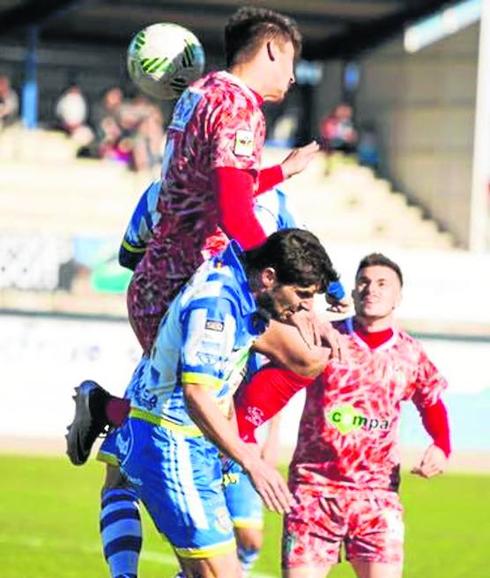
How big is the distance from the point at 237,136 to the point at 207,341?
0.97 m

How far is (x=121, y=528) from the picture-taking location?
7062 millimetres

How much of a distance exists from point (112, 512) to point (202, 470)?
97 cm

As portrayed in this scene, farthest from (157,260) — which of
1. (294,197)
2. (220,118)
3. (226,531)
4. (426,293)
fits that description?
(294,197)

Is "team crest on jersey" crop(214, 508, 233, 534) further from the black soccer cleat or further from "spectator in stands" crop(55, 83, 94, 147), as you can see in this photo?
"spectator in stands" crop(55, 83, 94, 147)

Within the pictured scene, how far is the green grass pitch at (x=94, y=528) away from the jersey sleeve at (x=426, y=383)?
3127 mm

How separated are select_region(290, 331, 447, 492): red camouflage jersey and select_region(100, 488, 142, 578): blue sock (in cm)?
84

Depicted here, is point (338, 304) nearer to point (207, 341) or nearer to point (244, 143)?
point (244, 143)

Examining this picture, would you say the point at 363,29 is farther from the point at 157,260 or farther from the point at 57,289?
the point at 157,260

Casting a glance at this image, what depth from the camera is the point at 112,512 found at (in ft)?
23.4

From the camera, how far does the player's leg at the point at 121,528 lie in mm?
7051

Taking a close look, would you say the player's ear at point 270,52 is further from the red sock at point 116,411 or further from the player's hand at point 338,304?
the red sock at point 116,411

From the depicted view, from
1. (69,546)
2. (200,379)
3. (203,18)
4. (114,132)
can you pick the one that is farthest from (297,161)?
(203,18)

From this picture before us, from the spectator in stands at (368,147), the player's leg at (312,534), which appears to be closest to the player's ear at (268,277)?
the player's leg at (312,534)

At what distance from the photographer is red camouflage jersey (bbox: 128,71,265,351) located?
661 centimetres
